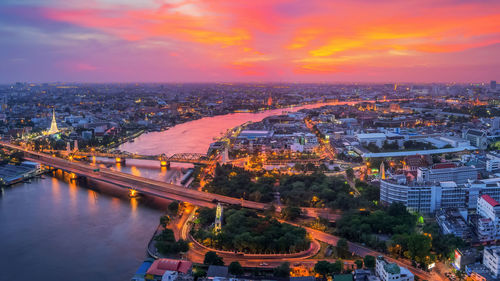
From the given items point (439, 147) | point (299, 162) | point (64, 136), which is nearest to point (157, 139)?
point (64, 136)

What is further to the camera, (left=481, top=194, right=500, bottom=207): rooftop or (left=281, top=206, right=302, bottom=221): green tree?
(left=281, top=206, right=302, bottom=221): green tree

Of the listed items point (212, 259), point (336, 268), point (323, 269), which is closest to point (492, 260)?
point (336, 268)

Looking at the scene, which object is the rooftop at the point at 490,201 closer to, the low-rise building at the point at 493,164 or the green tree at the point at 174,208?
the low-rise building at the point at 493,164

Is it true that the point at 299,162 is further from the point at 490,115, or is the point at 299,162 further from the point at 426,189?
the point at 490,115

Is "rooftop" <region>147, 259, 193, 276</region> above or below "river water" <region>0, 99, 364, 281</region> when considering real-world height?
above

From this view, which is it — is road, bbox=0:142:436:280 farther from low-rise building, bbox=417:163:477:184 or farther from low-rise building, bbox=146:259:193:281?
low-rise building, bbox=417:163:477:184

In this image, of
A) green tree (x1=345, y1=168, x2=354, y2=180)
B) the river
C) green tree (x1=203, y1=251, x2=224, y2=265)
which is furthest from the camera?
the river

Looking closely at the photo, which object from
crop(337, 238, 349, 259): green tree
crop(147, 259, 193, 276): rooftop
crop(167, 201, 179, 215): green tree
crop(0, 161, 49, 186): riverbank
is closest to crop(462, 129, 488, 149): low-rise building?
crop(337, 238, 349, 259): green tree
